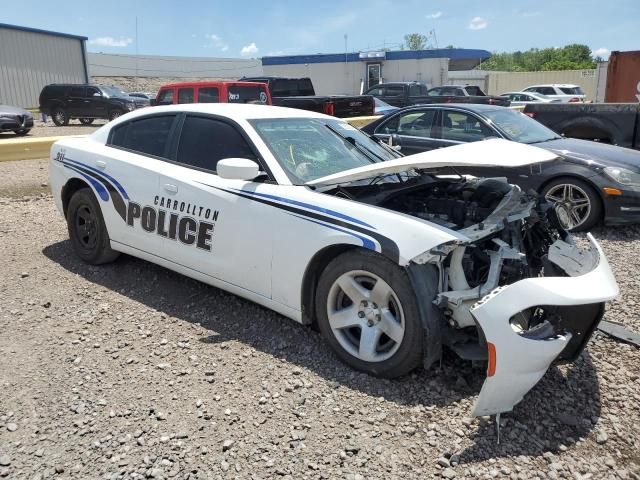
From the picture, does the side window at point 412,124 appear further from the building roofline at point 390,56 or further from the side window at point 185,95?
the building roofline at point 390,56

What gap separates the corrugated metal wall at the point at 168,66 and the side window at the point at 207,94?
40813 millimetres

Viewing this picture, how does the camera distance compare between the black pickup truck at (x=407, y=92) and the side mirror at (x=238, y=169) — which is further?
the black pickup truck at (x=407, y=92)

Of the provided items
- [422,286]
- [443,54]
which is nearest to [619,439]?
[422,286]

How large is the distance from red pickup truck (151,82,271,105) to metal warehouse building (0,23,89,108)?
20.8 meters

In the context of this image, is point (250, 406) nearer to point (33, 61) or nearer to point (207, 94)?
point (207, 94)

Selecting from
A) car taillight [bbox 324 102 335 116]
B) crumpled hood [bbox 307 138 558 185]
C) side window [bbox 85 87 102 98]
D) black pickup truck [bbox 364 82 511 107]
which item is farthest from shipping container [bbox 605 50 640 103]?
side window [bbox 85 87 102 98]

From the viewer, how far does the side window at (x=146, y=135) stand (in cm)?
446

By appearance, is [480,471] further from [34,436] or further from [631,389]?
[34,436]

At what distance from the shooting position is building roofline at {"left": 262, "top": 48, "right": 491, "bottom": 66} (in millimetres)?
38219

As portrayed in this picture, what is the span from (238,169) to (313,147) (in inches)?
30.3

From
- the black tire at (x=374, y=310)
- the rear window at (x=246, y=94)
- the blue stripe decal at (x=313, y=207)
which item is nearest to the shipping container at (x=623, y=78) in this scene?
the rear window at (x=246, y=94)

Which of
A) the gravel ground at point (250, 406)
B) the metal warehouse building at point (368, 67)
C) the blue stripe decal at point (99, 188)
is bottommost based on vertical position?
the gravel ground at point (250, 406)

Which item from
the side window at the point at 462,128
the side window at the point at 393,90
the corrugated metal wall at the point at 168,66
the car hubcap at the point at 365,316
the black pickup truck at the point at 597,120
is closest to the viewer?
the car hubcap at the point at 365,316

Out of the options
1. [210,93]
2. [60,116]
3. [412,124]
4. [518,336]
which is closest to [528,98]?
[210,93]
